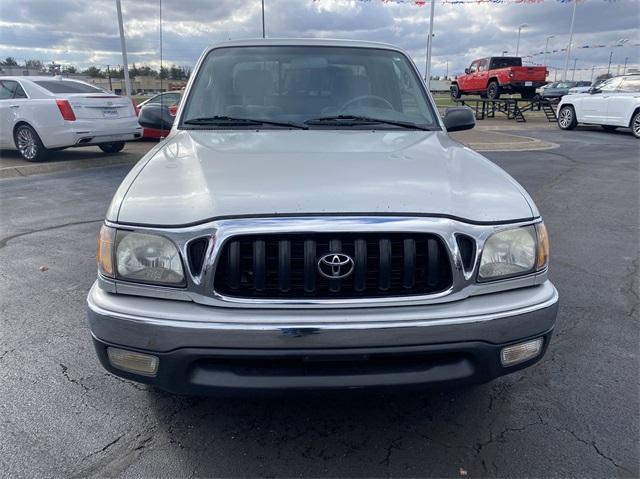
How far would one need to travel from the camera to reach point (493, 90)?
80.2 feet

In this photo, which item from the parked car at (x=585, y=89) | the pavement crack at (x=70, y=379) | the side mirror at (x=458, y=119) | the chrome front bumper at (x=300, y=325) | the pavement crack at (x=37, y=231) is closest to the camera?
the chrome front bumper at (x=300, y=325)

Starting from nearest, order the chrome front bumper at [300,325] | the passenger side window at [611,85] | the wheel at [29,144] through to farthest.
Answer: the chrome front bumper at [300,325]
the wheel at [29,144]
the passenger side window at [611,85]

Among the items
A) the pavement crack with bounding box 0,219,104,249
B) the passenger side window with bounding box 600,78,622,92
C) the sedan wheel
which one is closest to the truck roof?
the pavement crack with bounding box 0,219,104,249

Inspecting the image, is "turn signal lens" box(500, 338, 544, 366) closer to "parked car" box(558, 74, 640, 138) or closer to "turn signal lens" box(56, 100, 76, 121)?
"turn signal lens" box(56, 100, 76, 121)

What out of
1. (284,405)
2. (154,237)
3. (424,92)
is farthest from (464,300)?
(424,92)

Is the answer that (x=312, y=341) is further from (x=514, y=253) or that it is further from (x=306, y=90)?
(x=306, y=90)

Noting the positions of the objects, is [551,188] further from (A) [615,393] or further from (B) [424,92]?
(A) [615,393]

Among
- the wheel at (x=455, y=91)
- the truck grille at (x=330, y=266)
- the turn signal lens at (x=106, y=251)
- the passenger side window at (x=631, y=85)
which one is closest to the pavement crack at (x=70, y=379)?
the turn signal lens at (x=106, y=251)

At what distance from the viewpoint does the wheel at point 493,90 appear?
24.2 metres

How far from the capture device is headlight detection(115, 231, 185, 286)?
78.7 inches

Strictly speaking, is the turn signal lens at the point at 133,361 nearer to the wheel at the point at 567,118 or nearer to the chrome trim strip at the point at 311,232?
the chrome trim strip at the point at 311,232

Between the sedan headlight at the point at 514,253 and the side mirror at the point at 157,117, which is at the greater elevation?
the side mirror at the point at 157,117

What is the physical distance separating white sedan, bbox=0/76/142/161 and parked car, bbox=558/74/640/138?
45.6 ft

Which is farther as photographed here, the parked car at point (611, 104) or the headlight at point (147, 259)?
the parked car at point (611, 104)
